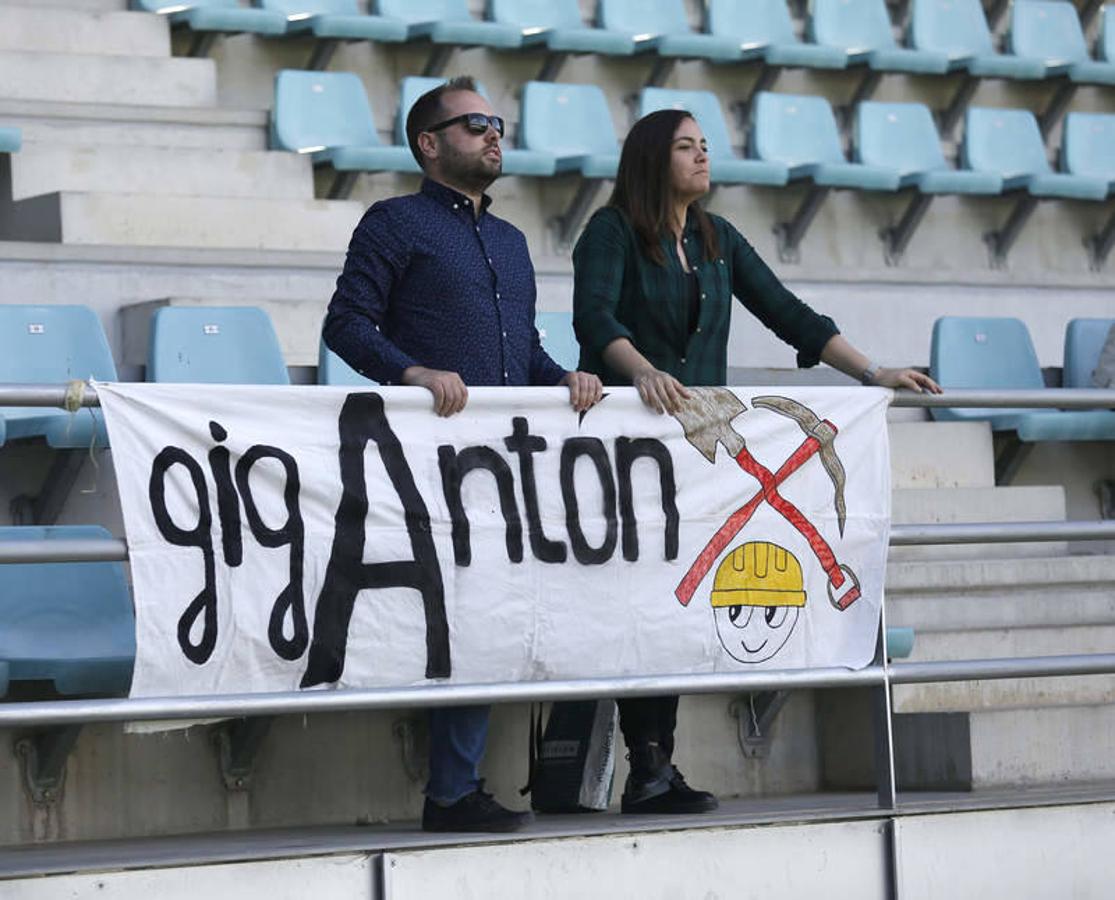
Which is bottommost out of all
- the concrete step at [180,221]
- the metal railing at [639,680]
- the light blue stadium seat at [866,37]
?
the metal railing at [639,680]

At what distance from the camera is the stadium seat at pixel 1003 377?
613 centimetres

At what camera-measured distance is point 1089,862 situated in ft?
13.3

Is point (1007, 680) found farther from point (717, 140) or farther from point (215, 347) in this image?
point (717, 140)

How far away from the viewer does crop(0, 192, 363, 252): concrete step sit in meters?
6.29

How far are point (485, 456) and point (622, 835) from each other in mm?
686

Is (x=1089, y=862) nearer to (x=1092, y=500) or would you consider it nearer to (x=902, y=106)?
(x=1092, y=500)

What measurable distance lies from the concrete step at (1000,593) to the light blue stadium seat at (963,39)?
4225 mm

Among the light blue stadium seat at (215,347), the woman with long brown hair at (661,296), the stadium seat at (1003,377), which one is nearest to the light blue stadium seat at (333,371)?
the light blue stadium seat at (215,347)

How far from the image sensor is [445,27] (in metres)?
7.93

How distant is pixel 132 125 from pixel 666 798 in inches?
152

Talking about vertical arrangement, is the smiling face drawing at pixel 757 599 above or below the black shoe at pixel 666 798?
above

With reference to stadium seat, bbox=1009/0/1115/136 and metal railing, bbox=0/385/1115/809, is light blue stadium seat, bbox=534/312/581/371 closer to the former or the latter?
metal railing, bbox=0/385/1115/809

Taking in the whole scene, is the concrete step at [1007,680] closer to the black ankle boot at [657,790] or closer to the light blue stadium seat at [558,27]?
the black ankle boot at [657,790]

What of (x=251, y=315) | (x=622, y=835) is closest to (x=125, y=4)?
(x=251, y=315)
